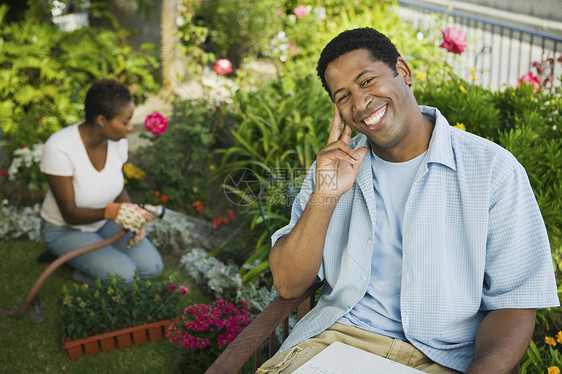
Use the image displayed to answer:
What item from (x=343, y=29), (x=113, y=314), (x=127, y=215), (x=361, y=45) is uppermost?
(x=361, y=45)

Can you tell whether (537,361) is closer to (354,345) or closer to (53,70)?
Result: (354,345)

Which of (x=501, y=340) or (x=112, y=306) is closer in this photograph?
(x=501, y=340)

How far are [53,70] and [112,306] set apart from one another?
4083 millimetres

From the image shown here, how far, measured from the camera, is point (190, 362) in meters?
2.75

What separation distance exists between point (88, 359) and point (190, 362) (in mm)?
657

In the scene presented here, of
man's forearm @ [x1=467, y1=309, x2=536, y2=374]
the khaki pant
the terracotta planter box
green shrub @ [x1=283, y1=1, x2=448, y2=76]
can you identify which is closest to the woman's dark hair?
the terracotta planter box

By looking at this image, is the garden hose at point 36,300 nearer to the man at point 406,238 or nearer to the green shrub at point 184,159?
the green shrub at point 184,159

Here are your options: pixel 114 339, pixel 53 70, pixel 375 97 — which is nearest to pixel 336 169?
pixel 375 97

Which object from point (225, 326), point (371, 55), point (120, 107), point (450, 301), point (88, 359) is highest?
point (371, 55)

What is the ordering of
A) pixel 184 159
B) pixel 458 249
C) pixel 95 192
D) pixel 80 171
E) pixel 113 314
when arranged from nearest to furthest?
1. pixel 458 249
2. pixel 113 314
3. pixel 80 171
4. pixel 95 192
5. pixel 184 159

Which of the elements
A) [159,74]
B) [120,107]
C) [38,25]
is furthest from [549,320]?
[38,25]

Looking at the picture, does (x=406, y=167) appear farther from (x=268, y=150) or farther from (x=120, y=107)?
(x=268, y=150)

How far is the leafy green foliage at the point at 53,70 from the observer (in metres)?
5.70

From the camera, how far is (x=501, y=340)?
1.59 metres
